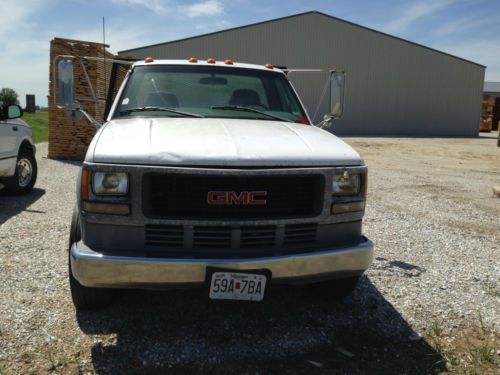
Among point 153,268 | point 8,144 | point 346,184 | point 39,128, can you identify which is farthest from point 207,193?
point 39,128

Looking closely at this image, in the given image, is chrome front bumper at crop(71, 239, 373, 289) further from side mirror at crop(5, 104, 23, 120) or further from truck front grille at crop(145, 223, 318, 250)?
side mirror at crop(5, 104, 23, 120)

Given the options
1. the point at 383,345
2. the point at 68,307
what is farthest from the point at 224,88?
the point at 383,345

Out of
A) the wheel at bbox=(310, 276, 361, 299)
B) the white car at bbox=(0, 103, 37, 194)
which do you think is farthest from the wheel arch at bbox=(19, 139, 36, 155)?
the wheel at bbox=(310, 276, 361, 299)

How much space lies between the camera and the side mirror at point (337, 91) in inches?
165

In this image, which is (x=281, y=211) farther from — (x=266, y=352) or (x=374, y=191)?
(x=374, y=191)

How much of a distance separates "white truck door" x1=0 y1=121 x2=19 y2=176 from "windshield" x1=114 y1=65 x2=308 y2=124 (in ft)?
11.5

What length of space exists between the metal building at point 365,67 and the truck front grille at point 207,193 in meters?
24.4

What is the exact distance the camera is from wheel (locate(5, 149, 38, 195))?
22.8ft

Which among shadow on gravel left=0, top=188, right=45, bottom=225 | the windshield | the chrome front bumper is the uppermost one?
the windshield

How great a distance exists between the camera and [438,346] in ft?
9.52

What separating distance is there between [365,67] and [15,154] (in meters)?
26.1

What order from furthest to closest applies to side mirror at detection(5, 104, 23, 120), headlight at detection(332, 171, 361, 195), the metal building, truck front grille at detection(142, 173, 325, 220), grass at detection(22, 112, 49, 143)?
the metal building, grass at detection(22, 112, 49, 143), side mirror at detection(5, 104, 23, 120), headlight at detection(332, 171, 361, 195), truck front grille at detection(142, 173, 325, 220)

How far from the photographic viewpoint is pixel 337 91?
4.18 meters

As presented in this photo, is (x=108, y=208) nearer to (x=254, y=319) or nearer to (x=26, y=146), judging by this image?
(x=254, y=319)
